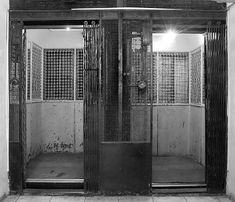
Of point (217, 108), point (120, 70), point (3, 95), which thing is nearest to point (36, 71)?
point (3, 95)

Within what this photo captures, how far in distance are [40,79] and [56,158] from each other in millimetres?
1736

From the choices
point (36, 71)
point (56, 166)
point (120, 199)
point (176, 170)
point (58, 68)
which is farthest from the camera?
point (58, 68)

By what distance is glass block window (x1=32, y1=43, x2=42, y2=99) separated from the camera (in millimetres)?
6334

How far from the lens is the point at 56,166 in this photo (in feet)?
18.8

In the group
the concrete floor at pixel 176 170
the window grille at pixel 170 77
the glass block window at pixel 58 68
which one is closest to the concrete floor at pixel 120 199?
the concrete floor at pixel 176 170

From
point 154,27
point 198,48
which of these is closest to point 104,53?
point 154,27

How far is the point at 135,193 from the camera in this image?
415 cm

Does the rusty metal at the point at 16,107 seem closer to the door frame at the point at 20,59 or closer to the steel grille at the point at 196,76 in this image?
the door frame at the point at 20,59

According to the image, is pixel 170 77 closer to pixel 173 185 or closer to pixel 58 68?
pixel 58 68

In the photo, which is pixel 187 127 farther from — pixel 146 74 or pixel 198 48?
pixel 146 74

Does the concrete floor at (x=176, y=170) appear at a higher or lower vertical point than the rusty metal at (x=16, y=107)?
lower

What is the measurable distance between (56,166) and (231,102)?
3303mm

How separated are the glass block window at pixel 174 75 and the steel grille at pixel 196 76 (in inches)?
8.3

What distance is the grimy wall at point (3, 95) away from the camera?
3971 millimetres
